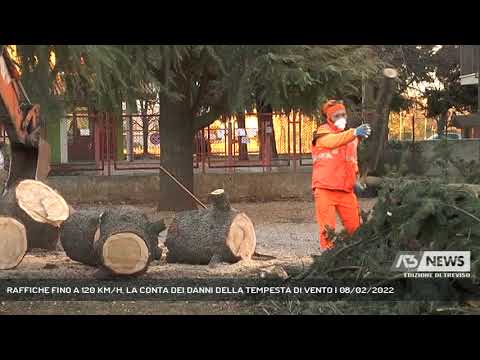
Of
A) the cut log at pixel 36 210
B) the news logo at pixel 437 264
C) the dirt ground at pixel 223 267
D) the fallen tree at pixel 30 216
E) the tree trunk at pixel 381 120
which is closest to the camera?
the news logo at pixel 437 264

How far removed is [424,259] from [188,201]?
70.3 inches

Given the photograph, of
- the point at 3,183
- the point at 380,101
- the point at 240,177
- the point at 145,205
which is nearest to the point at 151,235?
the point at 145,205

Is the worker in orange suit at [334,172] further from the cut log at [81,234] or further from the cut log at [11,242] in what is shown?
the cut log at [11,242]

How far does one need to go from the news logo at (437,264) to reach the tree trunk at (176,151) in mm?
1671

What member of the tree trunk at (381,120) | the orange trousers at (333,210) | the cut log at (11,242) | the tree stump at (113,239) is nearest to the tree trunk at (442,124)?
the tree trunk at (381,120)

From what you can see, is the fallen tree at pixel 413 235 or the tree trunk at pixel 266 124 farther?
the tree trunk at pixel 266 124

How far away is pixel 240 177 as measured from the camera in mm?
6863

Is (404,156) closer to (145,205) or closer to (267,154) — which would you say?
(267,154)

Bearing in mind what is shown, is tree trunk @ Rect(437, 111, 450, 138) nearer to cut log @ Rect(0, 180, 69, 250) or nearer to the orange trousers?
the orange trousers

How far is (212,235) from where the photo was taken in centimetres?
704

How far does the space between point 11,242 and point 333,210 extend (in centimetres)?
231

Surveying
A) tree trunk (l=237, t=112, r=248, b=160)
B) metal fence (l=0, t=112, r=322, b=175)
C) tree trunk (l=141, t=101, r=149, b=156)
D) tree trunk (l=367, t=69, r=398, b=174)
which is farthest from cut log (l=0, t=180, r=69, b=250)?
tree trunk (l=367, t=69, r=398, b=174)

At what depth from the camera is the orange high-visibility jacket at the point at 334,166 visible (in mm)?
6598

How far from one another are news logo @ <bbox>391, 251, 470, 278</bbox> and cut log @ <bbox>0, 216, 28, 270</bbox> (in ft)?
8.62
